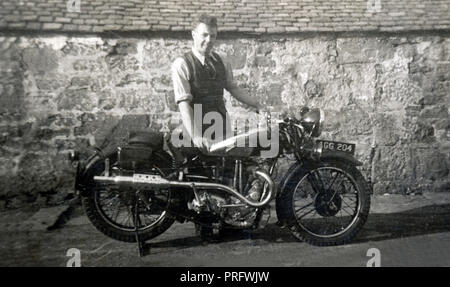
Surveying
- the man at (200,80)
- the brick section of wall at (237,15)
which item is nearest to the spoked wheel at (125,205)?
the man at (200,80)

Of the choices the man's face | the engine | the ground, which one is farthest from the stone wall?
the engine

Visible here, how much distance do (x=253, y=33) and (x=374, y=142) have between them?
2.48 meters

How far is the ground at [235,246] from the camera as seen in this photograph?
13.5 feet

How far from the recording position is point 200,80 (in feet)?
14.5

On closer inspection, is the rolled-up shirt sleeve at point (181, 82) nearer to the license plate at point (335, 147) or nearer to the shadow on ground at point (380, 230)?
the license plate at point (335, 147)

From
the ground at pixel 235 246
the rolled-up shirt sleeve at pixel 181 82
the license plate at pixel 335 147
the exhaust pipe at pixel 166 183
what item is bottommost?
the ground at pixel 235 246

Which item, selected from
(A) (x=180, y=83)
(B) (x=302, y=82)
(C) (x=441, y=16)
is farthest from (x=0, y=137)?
(C) (x=441, y=16)

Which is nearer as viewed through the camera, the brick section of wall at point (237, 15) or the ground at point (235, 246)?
the ground at point (235, 246)

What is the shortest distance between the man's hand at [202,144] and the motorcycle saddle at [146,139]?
1.28ft

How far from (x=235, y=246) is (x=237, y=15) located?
361cm

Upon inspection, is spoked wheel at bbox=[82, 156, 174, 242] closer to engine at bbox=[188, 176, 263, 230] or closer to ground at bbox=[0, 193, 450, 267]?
ground at bbox=[0, 193, 450, 267]

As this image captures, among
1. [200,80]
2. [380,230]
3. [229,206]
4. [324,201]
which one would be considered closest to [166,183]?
[229,206]

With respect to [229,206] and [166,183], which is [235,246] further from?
[166,183]
